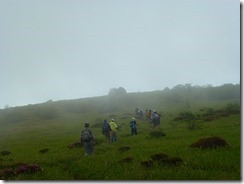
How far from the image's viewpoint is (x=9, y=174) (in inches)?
697

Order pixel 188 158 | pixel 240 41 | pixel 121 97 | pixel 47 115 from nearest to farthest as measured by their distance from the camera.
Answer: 1. pixel 240 41
2. pixel 188 158
3. pixel 47 115
4. pixel 121 97

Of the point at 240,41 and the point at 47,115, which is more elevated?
the point at 240,41

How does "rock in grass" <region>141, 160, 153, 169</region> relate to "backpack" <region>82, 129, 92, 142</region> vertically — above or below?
below

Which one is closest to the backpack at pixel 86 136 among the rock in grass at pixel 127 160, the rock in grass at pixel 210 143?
the rock in grass at pixel 127 160

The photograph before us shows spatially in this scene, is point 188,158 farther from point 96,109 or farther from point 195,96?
point 195,96

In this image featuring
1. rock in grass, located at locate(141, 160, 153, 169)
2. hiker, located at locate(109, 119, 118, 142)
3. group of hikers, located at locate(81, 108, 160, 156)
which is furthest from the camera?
hiker, located at locate(109, 119, 118, 142)

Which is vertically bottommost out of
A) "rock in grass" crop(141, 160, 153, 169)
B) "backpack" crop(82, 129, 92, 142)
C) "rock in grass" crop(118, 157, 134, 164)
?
"rock in grass" crop(118, 157, 134, 164)

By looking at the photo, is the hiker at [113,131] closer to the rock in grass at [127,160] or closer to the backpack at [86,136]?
the backpack at [86,136]

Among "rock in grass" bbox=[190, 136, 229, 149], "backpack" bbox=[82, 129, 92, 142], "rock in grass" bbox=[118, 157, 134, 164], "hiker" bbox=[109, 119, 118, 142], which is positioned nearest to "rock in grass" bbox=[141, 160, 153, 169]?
"rock in grass" bbox=[118, 157, 134, 164]

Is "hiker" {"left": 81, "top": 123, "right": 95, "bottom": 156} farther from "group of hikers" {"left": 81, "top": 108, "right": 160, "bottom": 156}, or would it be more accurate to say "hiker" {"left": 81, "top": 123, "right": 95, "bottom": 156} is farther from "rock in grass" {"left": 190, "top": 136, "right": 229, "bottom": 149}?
"rock in grass" {"left": 190, "top": 136, "right": 229, "bottom": 149}

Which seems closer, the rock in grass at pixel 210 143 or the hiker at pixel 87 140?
the rock in grass at pixel 210 143

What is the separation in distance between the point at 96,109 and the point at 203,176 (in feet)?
267

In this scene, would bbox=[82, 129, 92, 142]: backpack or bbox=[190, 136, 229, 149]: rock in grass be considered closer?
bbox=[190, 136, 229, 149]: rock in grass

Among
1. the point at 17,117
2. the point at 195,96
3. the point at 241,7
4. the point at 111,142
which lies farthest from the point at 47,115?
the point at 241,7
